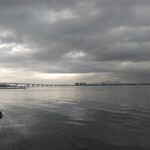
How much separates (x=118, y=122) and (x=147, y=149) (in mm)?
14305

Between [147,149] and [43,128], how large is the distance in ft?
50.4

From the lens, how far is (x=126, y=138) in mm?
25344

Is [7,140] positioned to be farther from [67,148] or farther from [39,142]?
[67,148]

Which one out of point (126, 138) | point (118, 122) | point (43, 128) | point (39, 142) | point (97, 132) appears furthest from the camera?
point (118, 122)

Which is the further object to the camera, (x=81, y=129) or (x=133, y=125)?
(x=133, y=125)

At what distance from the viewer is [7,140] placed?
23906 millimetres

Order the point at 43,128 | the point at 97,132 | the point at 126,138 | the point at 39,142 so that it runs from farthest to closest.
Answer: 1. the point at 43,128
2. the point at 97,132
3. the point at 126,138
4. the point at 39,142

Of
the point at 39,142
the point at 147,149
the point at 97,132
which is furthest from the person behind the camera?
the point at 97,132

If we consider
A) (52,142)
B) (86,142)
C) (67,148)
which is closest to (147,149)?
(86,142)

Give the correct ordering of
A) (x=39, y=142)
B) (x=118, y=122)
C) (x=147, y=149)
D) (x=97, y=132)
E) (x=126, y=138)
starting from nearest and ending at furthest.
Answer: (x=147, y=149), (x=39, y=142), (x=126, y=138), (x=97, y=132), (x=118, y=122)

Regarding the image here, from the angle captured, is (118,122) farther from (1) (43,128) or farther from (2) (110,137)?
(1) (43,128)

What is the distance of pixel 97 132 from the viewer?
93.9 feet

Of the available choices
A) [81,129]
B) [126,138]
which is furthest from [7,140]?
[126,138]

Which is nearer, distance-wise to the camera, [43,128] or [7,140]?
[7,140]
